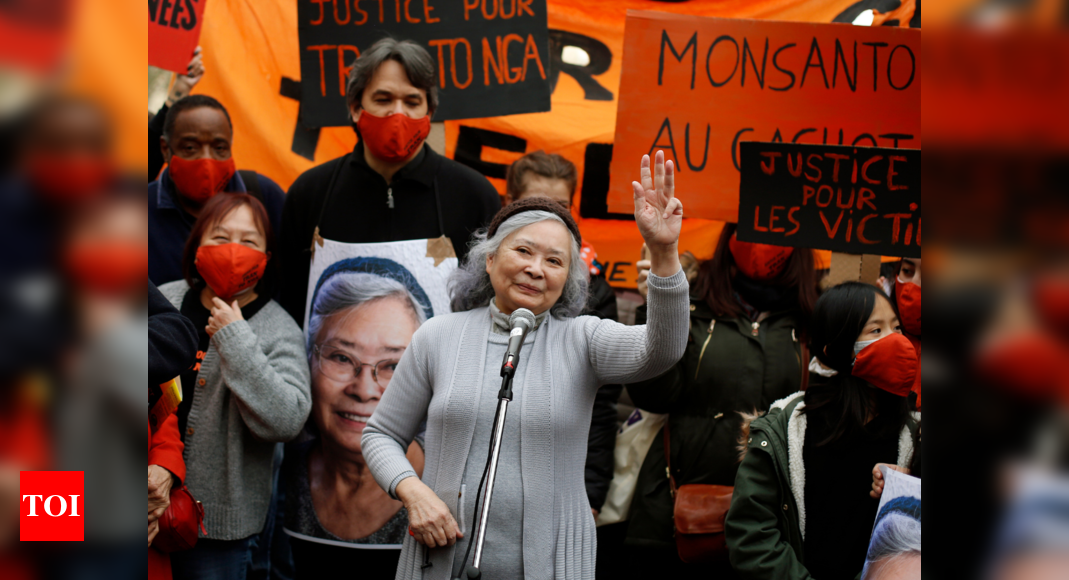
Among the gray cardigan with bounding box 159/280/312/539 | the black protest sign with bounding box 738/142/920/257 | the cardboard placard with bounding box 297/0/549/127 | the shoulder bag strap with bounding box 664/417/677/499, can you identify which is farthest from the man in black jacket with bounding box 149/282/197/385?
the black protest sign with bounding box 738/142/920/257

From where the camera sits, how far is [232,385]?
3.05 m

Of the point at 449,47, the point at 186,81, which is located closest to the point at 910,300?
the point at 449,47

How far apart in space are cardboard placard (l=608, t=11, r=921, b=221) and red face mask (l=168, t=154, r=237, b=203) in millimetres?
1769

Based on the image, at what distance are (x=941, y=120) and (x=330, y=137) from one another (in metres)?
4.27

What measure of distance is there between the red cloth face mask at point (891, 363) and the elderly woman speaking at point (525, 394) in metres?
0.90

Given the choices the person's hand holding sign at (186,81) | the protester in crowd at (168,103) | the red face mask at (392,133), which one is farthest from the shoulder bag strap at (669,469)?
the person's hand holding sign at (186,81)

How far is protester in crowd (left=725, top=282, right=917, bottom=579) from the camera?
112 inches

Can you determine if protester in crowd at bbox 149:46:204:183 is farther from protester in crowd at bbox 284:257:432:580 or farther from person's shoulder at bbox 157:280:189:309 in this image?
protester in crowd at bbox 284:257:432:580

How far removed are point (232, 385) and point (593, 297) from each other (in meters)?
1.49

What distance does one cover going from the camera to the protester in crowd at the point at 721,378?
3549 millimetres

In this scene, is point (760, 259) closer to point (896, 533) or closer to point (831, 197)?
point (831, 197)

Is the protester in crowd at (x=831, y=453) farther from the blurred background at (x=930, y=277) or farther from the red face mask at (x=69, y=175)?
the red face mask at (x=69, y=175)

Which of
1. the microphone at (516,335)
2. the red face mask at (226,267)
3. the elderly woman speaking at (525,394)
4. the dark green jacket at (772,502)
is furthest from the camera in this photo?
the red face mask at (226,267)

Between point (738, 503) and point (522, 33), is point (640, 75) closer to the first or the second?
point (522, 33)
